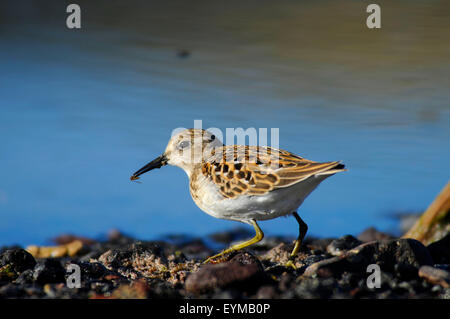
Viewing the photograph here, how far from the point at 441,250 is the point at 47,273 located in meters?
5.12

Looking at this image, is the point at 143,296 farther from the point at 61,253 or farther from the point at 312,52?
the point at 312,52

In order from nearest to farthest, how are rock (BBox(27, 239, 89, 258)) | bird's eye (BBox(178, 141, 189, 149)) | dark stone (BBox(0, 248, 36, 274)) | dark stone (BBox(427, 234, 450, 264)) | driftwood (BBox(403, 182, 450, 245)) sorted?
1. dark stone (BBox(0, 248, 36, 274))
2. dark stone (BBox(427, 234, 450, 264))
3. bird's eye (BBox(178, 141, 189, 149))
4. driftwood (BBox(403, 182, 450, 245))
5. rock (BBox(27, 239, 89, 258))

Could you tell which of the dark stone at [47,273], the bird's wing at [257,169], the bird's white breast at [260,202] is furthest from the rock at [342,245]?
the dark stone at [47,273]

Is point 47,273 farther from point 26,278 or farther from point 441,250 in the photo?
point 441,250

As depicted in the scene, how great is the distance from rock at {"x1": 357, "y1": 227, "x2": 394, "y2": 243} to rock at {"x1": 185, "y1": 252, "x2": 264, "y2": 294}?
488 cm

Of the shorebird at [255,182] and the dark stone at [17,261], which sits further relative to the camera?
the dark stone at [17,261]

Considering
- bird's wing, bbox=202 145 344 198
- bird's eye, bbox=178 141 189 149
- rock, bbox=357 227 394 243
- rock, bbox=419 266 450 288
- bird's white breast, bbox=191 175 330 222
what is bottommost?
rock, bbox=419 266 450 288

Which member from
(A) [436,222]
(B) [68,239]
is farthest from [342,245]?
(B) [68,239]

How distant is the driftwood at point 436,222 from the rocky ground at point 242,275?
3.27 feet

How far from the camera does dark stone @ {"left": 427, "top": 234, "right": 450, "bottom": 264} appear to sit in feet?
25.9

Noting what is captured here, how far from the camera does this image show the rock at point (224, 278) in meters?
5.85

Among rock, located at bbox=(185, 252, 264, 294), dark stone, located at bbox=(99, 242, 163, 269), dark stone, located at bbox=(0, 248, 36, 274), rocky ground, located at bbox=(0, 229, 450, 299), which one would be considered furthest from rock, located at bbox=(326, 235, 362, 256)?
dark stone, located at bbox=(0, 248, 36, 274)

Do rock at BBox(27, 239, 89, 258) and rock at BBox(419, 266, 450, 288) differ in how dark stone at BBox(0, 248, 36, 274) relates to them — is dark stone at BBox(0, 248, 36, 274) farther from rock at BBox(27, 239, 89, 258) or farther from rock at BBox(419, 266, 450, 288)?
rock at BBox(419, 266, 450, 288)

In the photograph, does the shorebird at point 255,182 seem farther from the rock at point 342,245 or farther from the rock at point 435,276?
the rock at point 435,276
